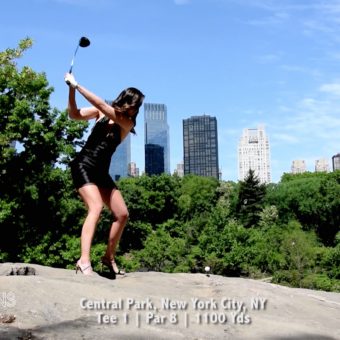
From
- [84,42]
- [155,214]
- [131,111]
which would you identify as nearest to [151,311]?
[131,111]

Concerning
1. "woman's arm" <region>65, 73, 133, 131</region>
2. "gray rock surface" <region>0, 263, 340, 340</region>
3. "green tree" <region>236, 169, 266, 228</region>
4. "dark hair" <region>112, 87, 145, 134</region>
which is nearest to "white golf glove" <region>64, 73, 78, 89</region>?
"woman's arm" <region>65, 73, 133, 131</region>

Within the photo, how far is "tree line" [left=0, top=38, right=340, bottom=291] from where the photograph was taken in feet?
70.8

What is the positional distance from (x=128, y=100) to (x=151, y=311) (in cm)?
245

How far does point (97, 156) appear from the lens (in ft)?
21.4

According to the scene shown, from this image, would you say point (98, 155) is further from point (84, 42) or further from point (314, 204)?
point (314, 204)

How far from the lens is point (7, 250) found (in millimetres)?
21984

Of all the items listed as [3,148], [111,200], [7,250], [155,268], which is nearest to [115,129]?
[111,200]

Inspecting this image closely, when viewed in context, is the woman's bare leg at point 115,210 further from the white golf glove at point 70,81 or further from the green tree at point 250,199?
the green tree at point 250,199

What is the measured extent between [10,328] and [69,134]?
1989 cm

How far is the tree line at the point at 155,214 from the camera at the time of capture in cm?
2158

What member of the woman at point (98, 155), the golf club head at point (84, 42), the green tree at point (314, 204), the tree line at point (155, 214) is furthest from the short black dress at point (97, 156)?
the green tree at point (314, 204)

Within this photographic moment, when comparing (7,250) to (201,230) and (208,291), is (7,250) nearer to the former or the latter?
(208,291)

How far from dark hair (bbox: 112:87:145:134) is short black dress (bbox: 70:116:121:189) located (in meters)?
0.28

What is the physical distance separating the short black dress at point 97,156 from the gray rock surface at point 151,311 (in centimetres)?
113
